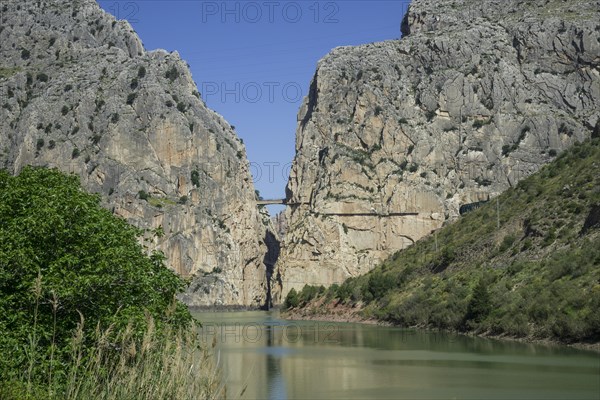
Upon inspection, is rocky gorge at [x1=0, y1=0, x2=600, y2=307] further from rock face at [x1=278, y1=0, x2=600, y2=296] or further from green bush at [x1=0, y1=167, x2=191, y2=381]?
green bush at [x1=0, y1=167, x2=191, y2=381]

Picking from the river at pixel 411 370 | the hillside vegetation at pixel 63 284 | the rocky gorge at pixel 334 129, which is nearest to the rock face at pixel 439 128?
the rocky gorge at pixel 334 129

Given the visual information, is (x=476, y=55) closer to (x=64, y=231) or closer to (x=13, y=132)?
(x=13, y=132)

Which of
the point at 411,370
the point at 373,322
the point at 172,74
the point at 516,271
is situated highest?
the point at 172,74

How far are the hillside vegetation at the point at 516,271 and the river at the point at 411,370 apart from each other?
248 centimetres

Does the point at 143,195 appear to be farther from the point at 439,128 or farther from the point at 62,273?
the point at 62,273

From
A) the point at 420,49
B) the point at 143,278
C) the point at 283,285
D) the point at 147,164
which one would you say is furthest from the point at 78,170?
the point at 143,278

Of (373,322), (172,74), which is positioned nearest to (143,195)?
(172,74)

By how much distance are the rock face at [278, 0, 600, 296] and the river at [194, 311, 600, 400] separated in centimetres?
10780

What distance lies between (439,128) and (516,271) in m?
109

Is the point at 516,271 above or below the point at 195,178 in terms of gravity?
below

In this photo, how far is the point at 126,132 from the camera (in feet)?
540

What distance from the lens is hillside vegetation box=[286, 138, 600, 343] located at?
5309 centimetres

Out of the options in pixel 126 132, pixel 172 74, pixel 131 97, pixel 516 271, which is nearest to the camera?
pixel 516 271

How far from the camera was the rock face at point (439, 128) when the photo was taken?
166 meters
